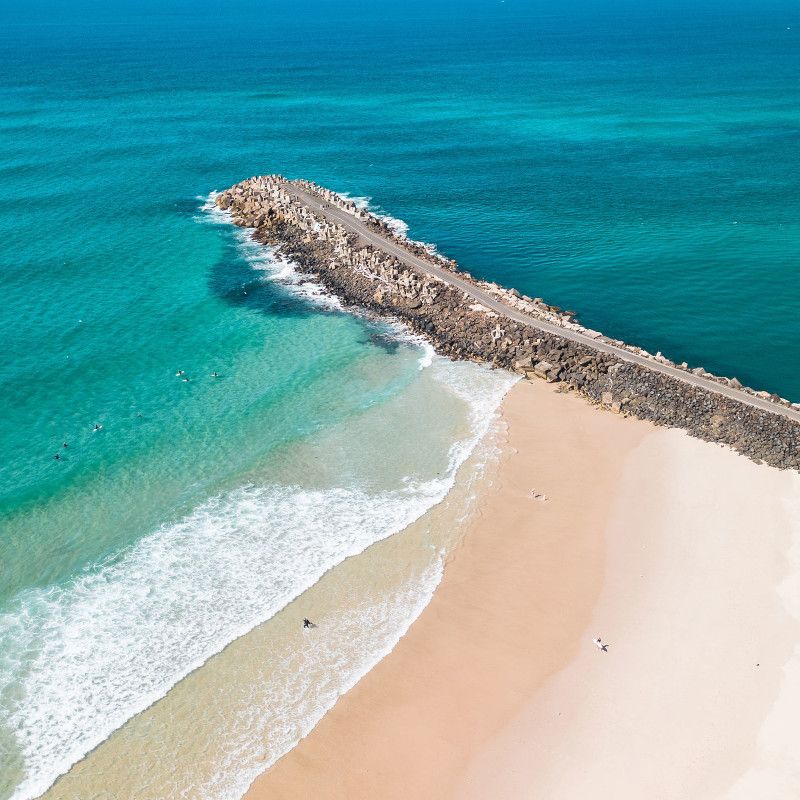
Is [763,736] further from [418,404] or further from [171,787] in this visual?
[418,404]

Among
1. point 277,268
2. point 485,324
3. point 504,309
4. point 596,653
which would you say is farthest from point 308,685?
point 277,268

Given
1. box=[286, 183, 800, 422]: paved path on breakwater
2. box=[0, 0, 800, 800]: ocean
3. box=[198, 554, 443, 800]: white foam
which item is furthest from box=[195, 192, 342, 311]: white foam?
box=[198, 554, 443, 800]: white foam

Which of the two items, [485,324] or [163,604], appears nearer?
[163,604]

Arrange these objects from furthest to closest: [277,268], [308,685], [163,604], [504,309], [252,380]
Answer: [277,268], [504,309], [252,380], [163,604], [308,685]

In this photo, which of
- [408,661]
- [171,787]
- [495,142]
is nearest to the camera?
[171,787]

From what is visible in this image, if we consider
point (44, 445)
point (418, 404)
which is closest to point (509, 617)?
point (418, 404)

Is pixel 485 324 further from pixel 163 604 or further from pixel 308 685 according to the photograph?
pixel 308 685

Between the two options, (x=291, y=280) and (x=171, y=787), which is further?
(x=291, y=280)

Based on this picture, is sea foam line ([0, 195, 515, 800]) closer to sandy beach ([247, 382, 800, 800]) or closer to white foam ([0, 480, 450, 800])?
white foam ([0, 480, 450, 800])
